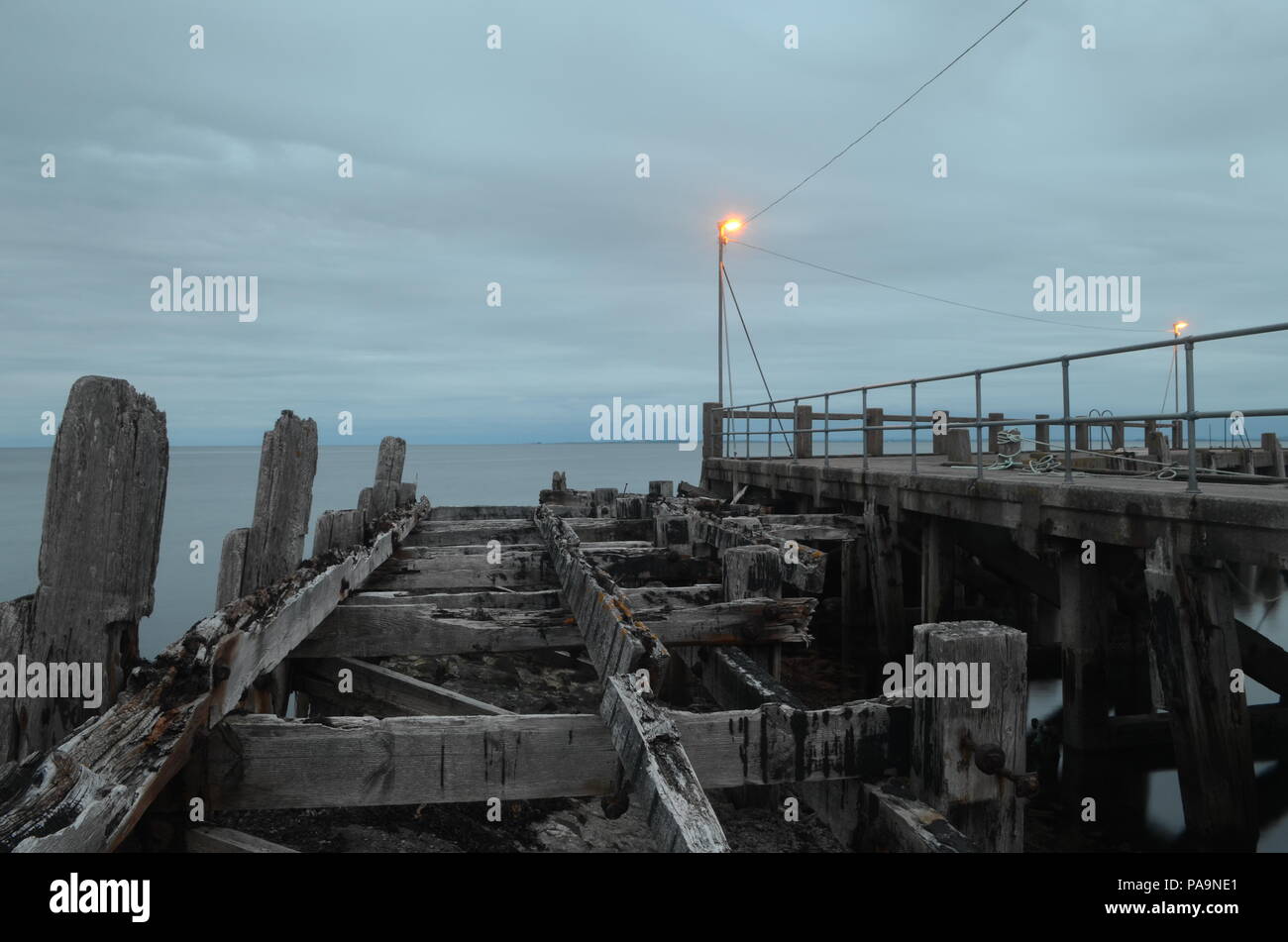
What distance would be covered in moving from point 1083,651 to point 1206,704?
160 centimetres

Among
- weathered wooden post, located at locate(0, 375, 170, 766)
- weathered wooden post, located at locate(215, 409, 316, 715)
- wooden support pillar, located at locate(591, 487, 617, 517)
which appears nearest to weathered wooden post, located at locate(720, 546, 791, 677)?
weathered wooden post, located at locate(215, 409, 316, 715)

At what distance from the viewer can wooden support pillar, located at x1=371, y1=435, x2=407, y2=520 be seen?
9.13 m

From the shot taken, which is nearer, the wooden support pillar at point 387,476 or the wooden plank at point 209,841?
the wooden plank at point 209,841

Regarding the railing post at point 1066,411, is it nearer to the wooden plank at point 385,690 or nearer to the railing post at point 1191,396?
the railing post at point 1191,396

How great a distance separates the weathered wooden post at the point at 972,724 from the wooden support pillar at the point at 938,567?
25.9 feet

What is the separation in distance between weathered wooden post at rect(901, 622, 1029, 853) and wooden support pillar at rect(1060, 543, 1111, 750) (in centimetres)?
557

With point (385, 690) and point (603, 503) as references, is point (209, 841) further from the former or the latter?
point (603, 503)

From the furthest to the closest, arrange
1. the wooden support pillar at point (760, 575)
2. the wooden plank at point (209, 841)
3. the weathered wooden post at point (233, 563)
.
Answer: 1. the wooden support pillar at point (760, 575)
2. the weathered wooden post at point (233, 563)
3. the wooden plank at point (209, 841)

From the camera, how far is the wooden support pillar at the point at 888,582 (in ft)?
36.7

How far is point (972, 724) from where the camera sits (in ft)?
8.54

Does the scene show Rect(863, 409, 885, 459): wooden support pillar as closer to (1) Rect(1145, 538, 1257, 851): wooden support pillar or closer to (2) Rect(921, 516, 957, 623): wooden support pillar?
(2) Rect(921, 516, 957, 623): wooden support pillar

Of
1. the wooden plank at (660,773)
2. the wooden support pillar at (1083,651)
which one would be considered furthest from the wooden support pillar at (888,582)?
the wooden plank at (660,773)
